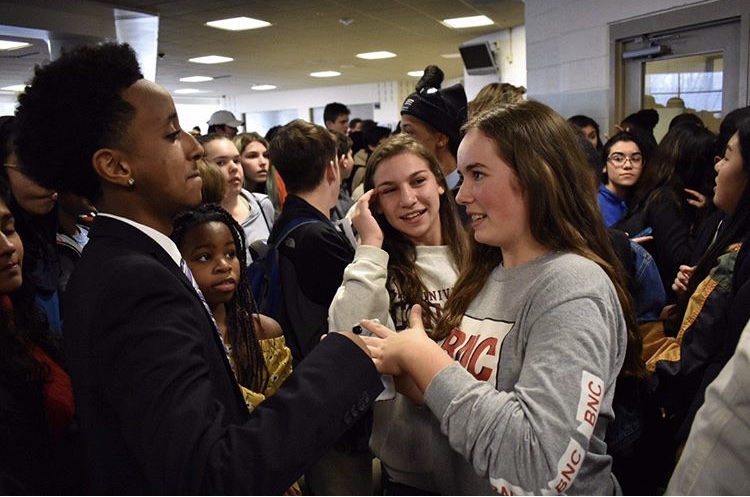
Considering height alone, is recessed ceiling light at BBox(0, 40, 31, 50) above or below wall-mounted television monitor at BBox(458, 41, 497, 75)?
above

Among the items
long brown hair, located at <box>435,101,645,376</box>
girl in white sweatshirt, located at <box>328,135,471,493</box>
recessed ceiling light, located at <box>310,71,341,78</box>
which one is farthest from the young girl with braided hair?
recessed ceiling light, located at <box>310,71,341,78</box>

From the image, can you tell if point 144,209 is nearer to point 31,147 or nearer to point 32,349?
point 31,147

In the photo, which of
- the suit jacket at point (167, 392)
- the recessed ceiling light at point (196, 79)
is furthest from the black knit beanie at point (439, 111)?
the recessed ceiling light at point (196, 79)

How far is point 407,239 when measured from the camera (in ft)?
5.96

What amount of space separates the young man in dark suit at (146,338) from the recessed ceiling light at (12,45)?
26.3 feet

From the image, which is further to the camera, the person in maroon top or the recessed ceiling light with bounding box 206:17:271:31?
the recessed ceiling light with bounding box 206:17:271:31

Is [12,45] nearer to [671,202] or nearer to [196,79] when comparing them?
[196,79]

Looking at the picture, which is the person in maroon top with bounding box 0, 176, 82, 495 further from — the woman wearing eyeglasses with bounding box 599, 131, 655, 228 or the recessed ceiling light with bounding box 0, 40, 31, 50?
the recessed ceiling light with bounding box 0, 40, 31, 50

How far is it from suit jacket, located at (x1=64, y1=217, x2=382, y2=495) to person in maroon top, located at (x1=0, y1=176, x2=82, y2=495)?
323 mm

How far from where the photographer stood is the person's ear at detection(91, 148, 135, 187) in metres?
1.04

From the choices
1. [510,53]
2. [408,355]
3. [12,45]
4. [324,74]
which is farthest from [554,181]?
[324,74]

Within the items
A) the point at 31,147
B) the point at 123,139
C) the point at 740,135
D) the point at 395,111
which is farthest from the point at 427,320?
the point at 395,111

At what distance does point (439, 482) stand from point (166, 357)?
2.40ft

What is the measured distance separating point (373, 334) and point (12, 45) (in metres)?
8.75
